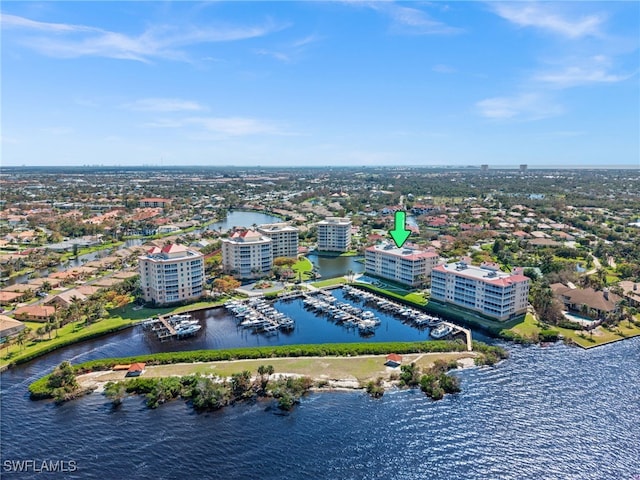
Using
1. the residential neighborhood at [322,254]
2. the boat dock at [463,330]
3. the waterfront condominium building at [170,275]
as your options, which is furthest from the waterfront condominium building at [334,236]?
the boat dock at [463,330]

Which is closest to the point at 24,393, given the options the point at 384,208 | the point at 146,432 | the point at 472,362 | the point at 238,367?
the point at 146,432

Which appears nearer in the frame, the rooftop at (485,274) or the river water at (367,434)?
the river water at (367,434)

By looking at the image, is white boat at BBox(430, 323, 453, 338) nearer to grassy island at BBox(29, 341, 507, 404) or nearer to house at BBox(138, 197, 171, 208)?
grassy island at BBox(29, 341, 507, 404)

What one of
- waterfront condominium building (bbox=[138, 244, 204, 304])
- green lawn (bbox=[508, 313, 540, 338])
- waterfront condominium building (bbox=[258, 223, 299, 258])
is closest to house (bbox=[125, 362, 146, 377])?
waterfront condominium building (bbox=[138, 244, 204, 304])

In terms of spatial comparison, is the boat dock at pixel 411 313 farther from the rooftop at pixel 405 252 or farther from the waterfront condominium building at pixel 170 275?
the waterfront condominium building at pixel 170 275

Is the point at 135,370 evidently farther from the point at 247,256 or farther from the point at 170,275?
the point at 247,256

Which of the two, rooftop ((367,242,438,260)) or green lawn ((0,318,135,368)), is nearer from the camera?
green lawn ((0,318,135,368))

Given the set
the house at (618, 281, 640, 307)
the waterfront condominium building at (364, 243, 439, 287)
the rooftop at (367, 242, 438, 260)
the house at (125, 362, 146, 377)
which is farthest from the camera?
the rooftop at (367, 242, 438, 260)
